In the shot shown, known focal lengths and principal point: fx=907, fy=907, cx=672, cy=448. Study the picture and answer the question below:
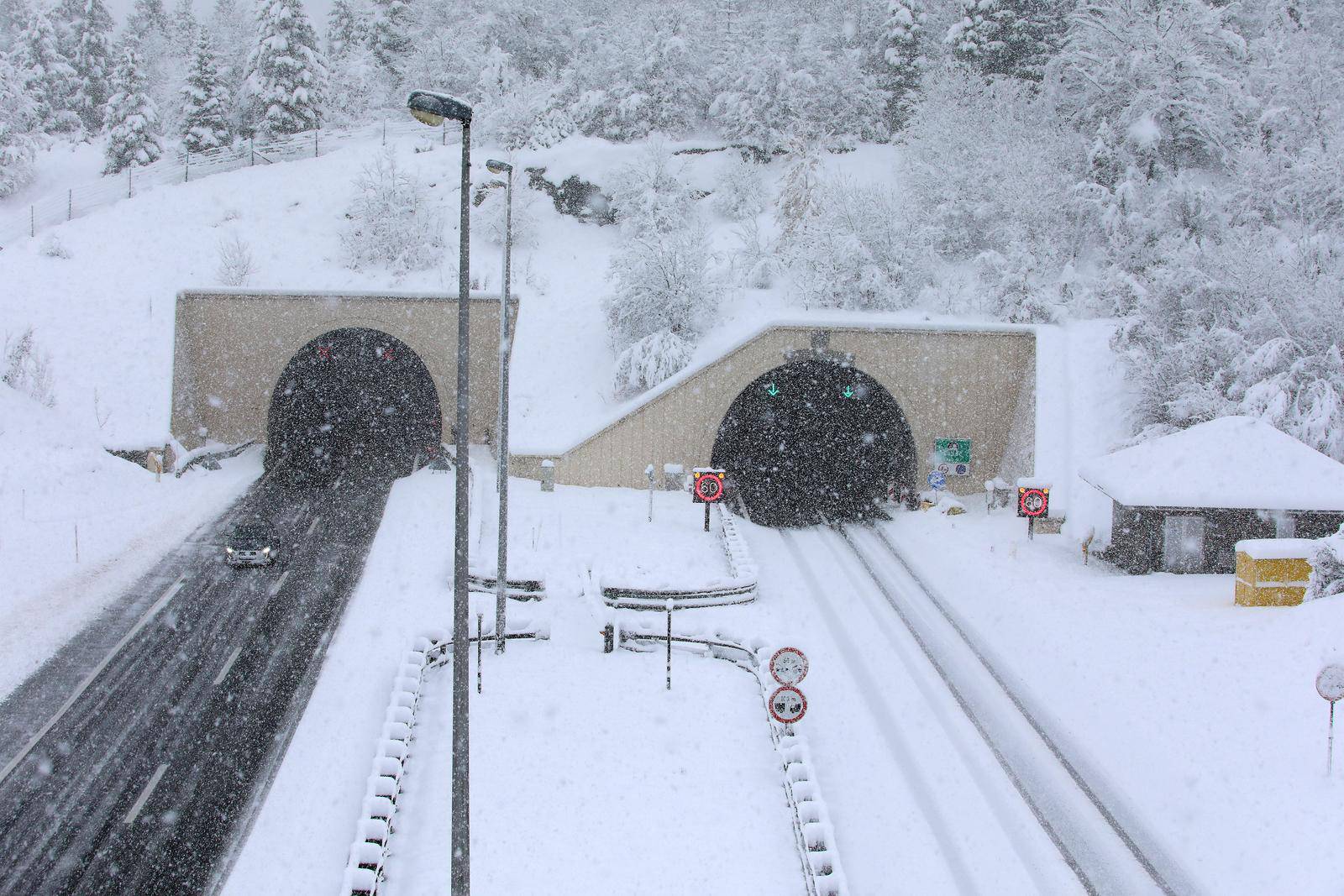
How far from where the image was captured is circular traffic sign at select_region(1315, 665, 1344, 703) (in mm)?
12133

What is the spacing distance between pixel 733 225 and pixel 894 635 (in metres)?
29.5

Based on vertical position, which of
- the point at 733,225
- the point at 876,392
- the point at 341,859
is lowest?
the point at 341,859

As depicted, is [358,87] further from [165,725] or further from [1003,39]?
[165,725]

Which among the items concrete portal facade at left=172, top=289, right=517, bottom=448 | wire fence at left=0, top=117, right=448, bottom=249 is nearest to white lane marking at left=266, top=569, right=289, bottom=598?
concrete portal facade at left=172, top=289, right=517, bottom=448

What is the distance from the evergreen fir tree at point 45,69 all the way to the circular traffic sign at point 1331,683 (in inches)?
3112

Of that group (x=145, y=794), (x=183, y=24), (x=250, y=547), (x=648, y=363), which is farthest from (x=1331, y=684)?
(x=183, y=24)

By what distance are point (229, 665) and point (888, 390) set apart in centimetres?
2181

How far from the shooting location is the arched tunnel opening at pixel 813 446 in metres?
31.3

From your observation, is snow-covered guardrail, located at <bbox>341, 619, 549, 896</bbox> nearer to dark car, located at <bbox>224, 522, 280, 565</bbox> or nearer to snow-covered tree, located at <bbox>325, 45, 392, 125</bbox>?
dark car, located at <bbox>224, 522, 280, 565</bbox>

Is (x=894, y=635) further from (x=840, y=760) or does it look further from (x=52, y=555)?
(x=52, y=555)

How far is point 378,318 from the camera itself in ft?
108

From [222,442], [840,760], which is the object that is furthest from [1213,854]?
[222,442]

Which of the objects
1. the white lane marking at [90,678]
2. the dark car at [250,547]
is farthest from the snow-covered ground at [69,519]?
the dark car at [250,547]

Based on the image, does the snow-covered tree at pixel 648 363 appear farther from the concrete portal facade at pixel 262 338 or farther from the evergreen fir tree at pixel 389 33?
the evergreen fir tree at pixel 389 33
